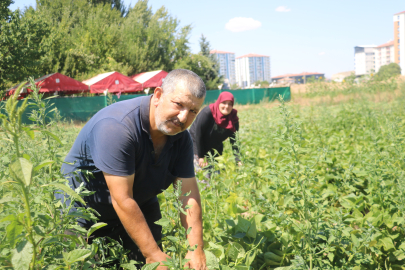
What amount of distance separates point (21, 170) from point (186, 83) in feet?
3.10

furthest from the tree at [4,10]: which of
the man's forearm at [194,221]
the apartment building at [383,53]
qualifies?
the apartment building at [383,53]

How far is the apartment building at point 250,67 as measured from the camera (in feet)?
481

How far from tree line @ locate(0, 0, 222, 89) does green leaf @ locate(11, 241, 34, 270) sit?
1683cm

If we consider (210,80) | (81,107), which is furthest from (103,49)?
(81,107)

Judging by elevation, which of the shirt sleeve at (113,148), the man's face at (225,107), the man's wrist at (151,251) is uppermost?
the man's face at (225,107)

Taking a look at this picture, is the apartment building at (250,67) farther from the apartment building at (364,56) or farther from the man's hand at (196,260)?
the man's hand at (196,260)

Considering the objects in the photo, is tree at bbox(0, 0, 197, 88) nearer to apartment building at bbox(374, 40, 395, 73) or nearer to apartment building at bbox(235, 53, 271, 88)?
apartment building at bbox(235, 53, 271, 88)

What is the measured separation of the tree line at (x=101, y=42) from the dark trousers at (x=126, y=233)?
1583 centimetres

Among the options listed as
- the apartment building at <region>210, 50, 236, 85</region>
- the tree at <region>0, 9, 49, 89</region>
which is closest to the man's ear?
the tree at <region>0, 9, 49, 89</region>

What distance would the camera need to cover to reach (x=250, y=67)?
148125 mm

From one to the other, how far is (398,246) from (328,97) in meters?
14.8

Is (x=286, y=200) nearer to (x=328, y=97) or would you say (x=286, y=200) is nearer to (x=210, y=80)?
(x=328, y=97)

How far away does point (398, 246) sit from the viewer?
2.37 metres

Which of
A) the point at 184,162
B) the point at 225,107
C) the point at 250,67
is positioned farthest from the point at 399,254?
the point at 250,67
